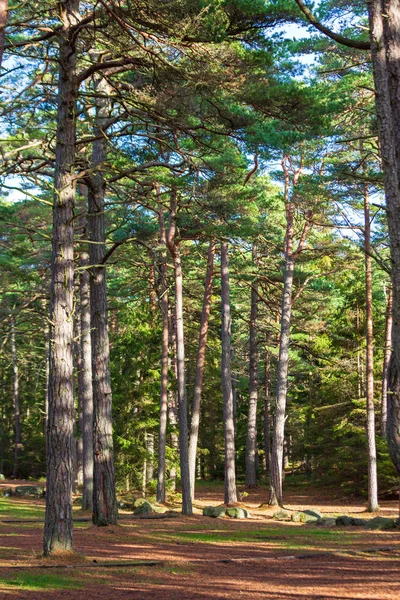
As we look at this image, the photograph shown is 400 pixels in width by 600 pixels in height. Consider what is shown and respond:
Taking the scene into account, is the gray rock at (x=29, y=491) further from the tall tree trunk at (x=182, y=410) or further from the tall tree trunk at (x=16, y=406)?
the tall tree trunk at (x=182, y=410)

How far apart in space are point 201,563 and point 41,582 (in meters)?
2.95

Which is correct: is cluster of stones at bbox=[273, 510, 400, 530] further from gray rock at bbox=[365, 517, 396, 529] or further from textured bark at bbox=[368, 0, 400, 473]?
textured bark at bbox=[368, 0, 400, 473]

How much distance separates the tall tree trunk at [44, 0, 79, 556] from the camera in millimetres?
8984

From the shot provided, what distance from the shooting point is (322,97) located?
12.6m

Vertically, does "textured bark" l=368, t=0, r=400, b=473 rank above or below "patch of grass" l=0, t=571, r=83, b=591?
above

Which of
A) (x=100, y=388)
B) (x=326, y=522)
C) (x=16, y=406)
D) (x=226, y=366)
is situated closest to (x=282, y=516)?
(x=326, y=522)

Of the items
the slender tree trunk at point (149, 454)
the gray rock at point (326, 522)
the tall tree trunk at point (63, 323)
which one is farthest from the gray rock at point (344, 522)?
the tall tree trunk at point (63, 323)

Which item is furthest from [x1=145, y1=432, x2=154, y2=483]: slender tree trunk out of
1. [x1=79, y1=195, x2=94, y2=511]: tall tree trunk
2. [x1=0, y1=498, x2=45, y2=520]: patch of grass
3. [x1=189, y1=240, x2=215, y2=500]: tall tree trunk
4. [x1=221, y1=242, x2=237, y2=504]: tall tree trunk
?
[x1=0, y1=498, x2=45, y2=520]: patch of grass

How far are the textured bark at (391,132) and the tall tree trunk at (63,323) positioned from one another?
14.3 ft

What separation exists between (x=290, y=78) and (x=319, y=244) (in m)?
12.1

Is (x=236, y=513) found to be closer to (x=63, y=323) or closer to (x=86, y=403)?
(x=86, y=403)

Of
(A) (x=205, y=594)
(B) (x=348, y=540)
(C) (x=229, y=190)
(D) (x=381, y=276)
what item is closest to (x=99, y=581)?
(A) (x=205, y=594)

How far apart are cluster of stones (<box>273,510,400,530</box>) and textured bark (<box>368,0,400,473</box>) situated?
369 inches

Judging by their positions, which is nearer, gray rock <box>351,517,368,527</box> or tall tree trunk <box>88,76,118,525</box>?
tall tree trunk <box>88,76,118,525</box>
